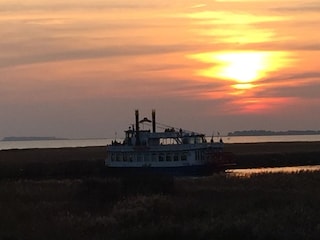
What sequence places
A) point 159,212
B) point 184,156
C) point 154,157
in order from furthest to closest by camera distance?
1. point 154,157
2. point 184,156
3. point 159,212

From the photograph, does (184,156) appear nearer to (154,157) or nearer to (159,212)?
(154,157)

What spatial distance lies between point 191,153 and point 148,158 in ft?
13.9

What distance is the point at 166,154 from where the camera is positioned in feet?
224

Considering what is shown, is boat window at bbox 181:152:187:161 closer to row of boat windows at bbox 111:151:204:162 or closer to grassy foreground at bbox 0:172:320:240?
row of boat windows at bbox 111:151:204:162

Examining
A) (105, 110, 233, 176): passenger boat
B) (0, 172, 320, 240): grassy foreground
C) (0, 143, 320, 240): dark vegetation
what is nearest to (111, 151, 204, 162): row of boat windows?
(105, 110, 233, 176): passenger boat

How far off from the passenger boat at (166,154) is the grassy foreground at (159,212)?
24.8m

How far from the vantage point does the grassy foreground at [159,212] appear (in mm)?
21766

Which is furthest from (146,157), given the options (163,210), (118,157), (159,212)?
(159,212)

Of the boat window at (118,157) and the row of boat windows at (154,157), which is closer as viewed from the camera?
the row of boat windows at (154,157)

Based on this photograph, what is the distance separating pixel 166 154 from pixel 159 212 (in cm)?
4121

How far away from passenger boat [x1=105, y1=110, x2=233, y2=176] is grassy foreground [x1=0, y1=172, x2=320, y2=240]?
81.5 feet

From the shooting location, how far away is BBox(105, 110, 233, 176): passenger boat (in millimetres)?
66562

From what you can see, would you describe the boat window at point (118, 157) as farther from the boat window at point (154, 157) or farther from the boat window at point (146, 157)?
the boat window at point (154, 157)

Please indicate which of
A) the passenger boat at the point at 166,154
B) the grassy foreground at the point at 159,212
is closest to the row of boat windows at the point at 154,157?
the passenger boat at the point at 166,154
